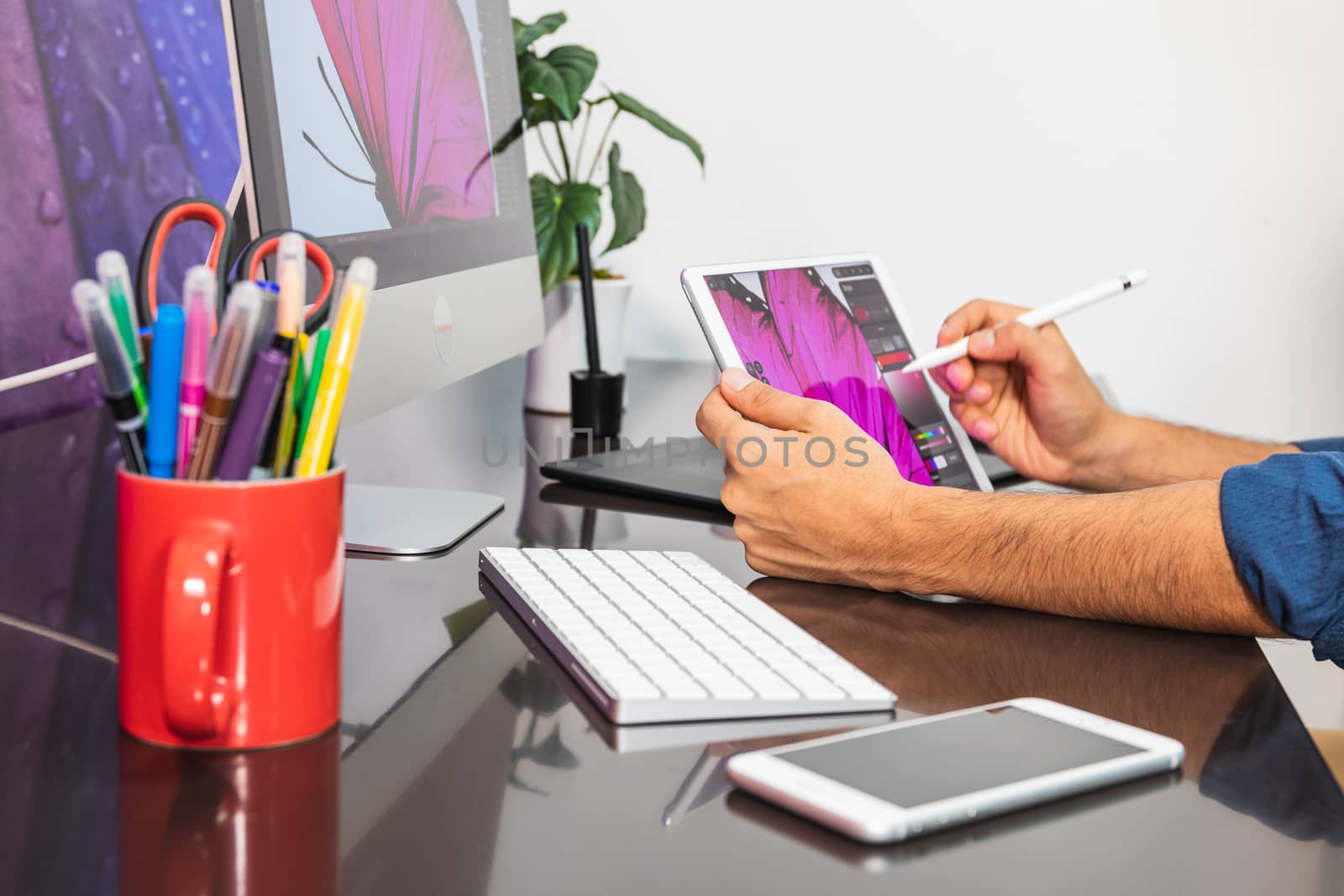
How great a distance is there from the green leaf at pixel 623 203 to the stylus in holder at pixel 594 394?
22cm

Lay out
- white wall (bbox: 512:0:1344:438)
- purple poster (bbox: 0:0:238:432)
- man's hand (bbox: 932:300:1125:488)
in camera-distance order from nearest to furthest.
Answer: purple poster (bbox: 0:0:238:432), man's hand (bbox: 932:300:1125:488), white wall (bbox: 512:0:1344:438)

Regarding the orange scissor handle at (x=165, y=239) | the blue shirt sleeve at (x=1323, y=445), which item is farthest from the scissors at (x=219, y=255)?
the blue shirt sleeve at (x=1323, y=445)

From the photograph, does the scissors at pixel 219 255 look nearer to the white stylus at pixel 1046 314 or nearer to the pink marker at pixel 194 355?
the pink marker at pixel 194 355

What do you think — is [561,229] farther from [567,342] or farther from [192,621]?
[192,621]

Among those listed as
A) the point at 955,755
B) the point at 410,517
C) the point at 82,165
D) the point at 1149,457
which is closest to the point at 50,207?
the point at 82,165

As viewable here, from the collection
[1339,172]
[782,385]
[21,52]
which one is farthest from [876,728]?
[1339,172]

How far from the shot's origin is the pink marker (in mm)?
422

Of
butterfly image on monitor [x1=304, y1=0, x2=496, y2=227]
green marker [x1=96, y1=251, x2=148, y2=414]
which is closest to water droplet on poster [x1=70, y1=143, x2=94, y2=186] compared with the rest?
butterfly image on monitor [x1=304, y1=0, x2=496, y2=227]

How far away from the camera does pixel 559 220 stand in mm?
1396

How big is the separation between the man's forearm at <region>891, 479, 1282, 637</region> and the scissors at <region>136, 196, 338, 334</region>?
398mm

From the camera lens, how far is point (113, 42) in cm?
112

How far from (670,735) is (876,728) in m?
0.09

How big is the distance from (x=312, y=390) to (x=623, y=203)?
107 cm

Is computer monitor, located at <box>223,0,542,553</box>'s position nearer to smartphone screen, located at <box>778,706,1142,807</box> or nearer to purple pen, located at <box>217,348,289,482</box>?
purple pen, located at <box>217,348,289,482</box>
